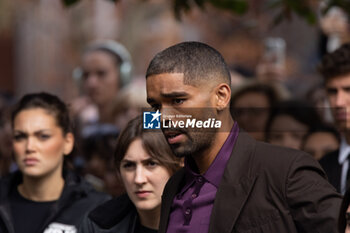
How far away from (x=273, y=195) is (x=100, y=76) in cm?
568

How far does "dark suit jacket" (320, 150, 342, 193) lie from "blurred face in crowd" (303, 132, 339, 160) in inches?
38.3

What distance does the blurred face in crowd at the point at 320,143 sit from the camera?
5315 millimetres

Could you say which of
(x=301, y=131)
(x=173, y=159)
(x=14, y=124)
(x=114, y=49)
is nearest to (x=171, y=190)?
(x=173, y=159)

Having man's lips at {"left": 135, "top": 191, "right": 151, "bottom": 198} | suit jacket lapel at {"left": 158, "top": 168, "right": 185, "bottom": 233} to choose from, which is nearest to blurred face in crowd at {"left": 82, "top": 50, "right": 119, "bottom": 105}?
man's lips at {"left": 135, "top": 191, "right": 151, "bottom": 198}

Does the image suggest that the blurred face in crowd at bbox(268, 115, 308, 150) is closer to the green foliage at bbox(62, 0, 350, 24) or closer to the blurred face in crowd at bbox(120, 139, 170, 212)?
the green foliage at bbox(62, 0, 350, 24)

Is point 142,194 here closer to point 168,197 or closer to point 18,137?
point 168,197

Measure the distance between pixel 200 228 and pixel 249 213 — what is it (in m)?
0.23

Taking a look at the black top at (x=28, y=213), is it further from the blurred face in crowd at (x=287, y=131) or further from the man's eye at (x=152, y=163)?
the blurred face in crowd at (x=287, y=131)

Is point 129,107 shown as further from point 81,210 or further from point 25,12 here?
point 25,12

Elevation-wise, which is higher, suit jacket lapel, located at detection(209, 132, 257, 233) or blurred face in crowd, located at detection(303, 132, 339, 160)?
suit jacket lapel, located at detection(209, 132, 257, 233)

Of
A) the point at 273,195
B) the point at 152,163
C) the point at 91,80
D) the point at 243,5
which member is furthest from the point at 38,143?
the point at 91,80

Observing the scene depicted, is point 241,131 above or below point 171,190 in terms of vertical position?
above

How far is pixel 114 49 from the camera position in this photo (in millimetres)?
8328

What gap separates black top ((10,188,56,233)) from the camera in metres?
4.62
